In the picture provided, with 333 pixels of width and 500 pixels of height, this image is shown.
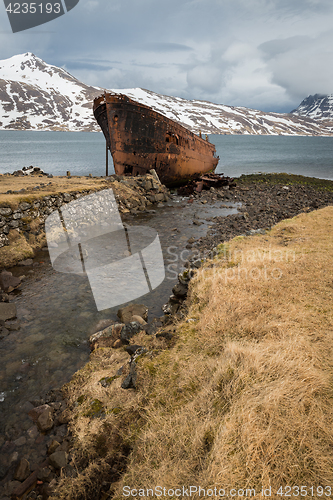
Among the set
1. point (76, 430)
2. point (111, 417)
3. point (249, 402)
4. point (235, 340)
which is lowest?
point (76, 430)

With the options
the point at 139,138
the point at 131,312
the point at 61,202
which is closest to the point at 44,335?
the point at 131,312

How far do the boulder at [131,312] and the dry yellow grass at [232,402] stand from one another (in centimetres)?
141

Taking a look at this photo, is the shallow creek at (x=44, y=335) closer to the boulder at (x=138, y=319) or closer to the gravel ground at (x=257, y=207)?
the boulder at (x=138, y=319)

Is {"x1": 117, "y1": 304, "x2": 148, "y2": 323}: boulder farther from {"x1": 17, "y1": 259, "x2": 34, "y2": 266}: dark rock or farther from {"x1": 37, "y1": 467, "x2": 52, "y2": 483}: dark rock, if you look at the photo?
{"x1": 17, "y1": 259, "x2": 34, "y2": 266}: dark rock

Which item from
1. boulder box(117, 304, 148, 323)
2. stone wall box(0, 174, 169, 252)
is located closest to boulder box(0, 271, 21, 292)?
stone wall box(0, 174, 169, 252)

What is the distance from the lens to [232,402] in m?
3.06

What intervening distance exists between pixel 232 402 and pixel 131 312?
16.2 feet

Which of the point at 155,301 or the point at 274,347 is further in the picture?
the point at 155,301

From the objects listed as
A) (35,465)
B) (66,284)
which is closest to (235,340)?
(35,465)

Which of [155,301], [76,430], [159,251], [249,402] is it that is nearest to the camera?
[249,402]

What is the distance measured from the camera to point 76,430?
4.19m

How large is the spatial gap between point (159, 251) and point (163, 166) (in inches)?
586

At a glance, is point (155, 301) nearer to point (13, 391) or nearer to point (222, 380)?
point (13, 391)

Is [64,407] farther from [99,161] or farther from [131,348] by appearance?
[99,161]
